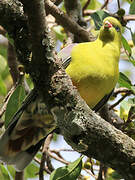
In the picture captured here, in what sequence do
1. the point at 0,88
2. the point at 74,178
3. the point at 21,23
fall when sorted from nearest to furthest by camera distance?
1. the point at 21,23
2. the point at 74,178
3. the point at 0,88

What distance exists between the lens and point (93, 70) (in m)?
2.84

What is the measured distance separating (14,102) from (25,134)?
0.35m

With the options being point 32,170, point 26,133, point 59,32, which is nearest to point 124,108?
point 26,133

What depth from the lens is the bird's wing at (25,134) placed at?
8.94 feet

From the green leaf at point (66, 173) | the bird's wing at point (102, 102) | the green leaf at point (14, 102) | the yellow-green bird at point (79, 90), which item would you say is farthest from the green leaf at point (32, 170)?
the green leaf at point (66, 173)

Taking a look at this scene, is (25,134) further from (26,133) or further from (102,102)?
(102,102)

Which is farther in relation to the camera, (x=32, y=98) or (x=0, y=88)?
(x=0, y=88)

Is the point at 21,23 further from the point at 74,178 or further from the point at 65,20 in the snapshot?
the point at 65,20

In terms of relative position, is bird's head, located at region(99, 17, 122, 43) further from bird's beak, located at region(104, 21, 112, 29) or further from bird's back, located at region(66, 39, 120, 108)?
bird's back, located at region(66, 39, 120, 108)

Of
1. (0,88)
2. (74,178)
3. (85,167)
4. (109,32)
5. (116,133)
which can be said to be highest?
(109,32)

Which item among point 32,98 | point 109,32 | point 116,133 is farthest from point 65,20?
point 116,133

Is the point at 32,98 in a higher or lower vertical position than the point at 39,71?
lower

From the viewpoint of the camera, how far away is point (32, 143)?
9.88 ft

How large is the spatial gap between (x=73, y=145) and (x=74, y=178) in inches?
13.0
